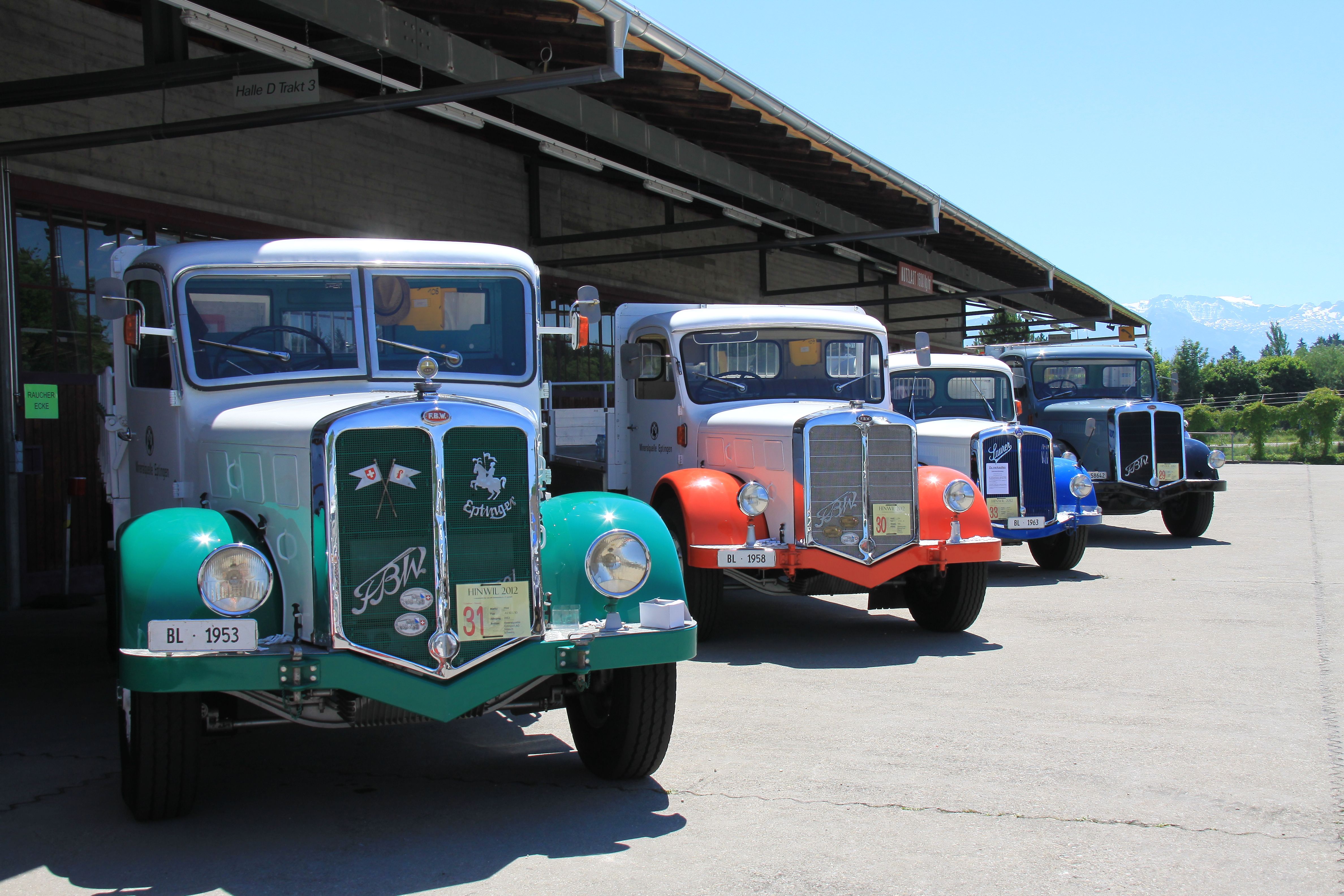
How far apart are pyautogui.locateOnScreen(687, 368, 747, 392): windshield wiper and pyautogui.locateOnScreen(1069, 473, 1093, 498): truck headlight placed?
4.40 metres

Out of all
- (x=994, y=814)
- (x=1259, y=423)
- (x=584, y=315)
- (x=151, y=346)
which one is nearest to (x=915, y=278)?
(x=584, y=315)

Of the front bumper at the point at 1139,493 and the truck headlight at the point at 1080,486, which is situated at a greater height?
the truck headlight at the point at 1080,486

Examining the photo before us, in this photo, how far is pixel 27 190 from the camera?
31.2ft

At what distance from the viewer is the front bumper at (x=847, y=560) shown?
7.75 m

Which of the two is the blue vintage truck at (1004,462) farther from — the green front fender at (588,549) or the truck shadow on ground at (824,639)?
the green front fender at (588,549)

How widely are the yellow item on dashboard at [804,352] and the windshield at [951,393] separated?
379cm

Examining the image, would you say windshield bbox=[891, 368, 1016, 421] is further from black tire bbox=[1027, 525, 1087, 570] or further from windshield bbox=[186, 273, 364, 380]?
windshield bbox=[186, 273, 364, 380]

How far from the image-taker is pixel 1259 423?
38.9m

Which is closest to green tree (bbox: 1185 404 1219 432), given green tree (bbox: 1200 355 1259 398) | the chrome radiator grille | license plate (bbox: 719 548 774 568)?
the chrome radiator grille

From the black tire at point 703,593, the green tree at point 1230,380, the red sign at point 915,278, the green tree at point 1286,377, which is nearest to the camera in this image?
the black tire at point 703,593

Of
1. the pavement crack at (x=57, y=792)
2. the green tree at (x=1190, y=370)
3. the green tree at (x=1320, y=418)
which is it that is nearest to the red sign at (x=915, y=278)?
the pavement crack at (x=57, y=792)

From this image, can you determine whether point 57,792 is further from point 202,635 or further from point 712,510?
point 712,510

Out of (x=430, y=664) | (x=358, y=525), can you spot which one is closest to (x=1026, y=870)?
(x=430, y=664)

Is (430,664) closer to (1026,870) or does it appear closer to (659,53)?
(1026,870)
